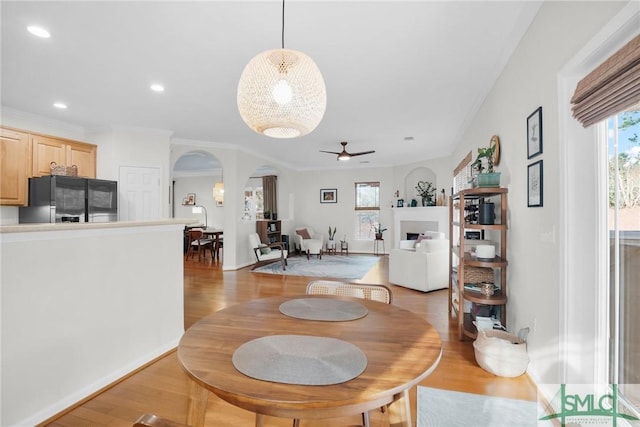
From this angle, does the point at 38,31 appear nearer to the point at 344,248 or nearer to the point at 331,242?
the point at 331,242

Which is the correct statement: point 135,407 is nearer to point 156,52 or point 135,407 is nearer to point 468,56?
point 156,52

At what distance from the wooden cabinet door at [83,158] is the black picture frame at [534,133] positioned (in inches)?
225

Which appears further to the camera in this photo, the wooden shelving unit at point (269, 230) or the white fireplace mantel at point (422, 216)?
the wooden shelving unit at point (269, 230)

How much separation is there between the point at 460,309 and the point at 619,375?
1282mm

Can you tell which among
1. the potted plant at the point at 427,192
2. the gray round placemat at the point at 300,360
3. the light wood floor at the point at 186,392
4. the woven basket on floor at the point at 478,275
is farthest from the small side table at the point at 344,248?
the gray round placemat at the point at 300,360

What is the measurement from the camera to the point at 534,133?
1945 mm

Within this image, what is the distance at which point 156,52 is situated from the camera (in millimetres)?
2541

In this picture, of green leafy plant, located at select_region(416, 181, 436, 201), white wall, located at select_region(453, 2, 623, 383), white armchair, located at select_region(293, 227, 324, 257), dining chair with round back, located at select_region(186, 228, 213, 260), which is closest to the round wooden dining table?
white wall, located at select_region(453, 2, 623, 383)

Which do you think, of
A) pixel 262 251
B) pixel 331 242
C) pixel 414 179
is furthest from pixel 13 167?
pixel 414 179

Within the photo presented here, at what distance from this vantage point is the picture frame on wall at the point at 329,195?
28.4 ft

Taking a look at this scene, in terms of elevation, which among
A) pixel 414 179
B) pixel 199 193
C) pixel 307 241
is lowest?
pixel 307 241

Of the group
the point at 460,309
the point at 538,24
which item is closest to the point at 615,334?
the point at 460,309

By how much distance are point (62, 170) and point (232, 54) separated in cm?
327

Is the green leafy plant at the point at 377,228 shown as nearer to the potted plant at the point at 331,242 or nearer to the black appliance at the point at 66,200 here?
the potted plant at the point at 331,242
